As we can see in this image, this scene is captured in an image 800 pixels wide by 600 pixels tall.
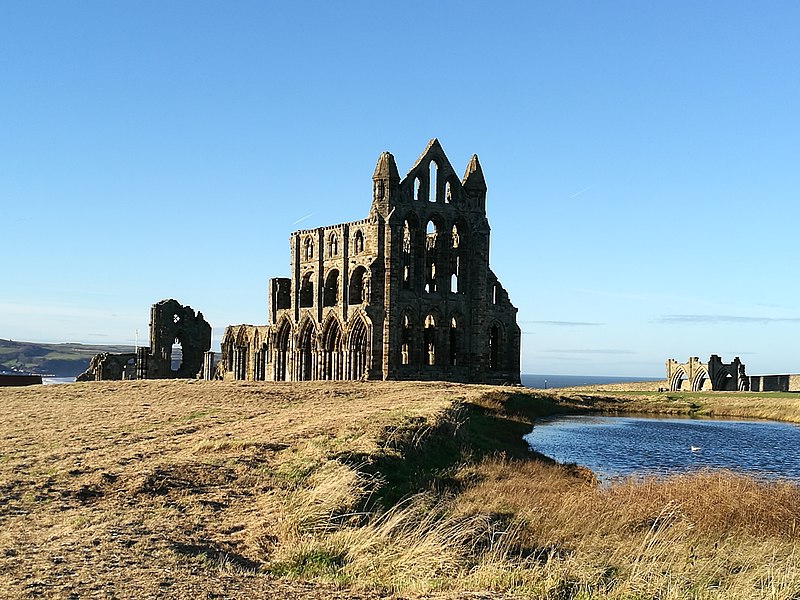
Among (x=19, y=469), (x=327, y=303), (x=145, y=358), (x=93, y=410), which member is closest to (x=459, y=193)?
(x=327, y=303)

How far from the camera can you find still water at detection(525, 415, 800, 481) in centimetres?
2856

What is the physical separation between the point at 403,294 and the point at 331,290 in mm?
8471

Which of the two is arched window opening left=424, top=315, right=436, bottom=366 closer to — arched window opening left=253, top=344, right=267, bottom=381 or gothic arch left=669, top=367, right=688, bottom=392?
arched window opening left=253, top=344, right=267, bottom=381

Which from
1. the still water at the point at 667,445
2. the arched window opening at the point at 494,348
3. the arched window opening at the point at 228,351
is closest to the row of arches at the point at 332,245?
the arched window opening at the point at 494,348

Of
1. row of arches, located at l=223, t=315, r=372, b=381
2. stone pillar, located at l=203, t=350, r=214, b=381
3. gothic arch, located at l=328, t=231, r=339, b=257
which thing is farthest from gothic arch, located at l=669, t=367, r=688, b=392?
stone pillar, located at l=203, t=350, r=214, b=381

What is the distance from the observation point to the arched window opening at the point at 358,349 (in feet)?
214

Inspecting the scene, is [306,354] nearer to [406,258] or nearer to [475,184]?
[406,258]

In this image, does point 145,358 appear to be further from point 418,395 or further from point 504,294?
point 418,395

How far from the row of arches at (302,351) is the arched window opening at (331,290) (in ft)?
7.07

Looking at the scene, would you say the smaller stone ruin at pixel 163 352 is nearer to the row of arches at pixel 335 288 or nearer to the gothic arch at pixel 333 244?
the row of arches at pixel 335 288

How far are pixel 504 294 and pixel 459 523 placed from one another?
5848 cm

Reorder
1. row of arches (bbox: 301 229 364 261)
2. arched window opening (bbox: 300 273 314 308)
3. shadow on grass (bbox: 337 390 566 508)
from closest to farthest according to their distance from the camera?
shadow on grass (bbox: 337 390 566 508)
row of arches (bbox: 301 229 364 261)
arched window opening (bbox: 300 273 314 308)

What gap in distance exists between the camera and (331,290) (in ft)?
240

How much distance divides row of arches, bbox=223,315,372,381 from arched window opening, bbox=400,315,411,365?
3383 millimetres
